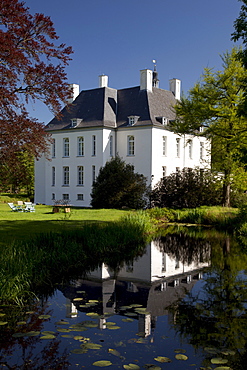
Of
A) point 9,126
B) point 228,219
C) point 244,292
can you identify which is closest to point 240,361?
point 244,292

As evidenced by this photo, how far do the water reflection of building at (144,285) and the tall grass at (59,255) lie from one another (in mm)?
590

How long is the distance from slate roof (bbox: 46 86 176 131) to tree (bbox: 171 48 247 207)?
9605mm

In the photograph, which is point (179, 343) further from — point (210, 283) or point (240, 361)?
point (210, 283)

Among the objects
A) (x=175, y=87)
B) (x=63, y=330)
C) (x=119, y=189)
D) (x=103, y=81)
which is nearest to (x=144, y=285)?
(x=63, y=330)

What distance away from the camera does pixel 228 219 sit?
2044 cm

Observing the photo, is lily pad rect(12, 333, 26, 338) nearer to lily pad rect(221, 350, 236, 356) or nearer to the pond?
the pond

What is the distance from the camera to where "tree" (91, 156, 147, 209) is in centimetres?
2867

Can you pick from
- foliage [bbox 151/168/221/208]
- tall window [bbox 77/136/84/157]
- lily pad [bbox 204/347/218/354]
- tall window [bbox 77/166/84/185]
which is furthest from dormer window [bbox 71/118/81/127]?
lily pad [bbox 204/347/218/354]

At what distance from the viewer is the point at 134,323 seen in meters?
6.63

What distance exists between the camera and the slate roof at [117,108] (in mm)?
36781

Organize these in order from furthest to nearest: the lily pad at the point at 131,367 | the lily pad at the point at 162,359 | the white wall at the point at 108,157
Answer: the white wall at the point at 108,157 < the lily pad at the point at 162,359 < the lily pad at the point at 131,367

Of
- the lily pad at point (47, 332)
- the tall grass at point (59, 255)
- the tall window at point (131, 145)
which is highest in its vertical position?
the tall window at point (131, 145)

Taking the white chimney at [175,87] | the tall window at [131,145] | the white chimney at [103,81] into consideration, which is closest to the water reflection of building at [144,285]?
the tall window at [131,145]

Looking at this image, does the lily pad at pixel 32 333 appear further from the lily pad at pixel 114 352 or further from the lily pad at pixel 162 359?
the lily pad at pixel 162 359
